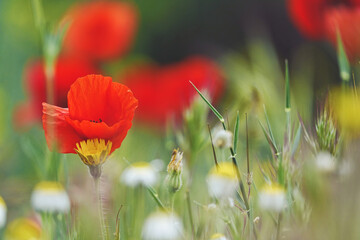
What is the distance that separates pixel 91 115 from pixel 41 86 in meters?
1.12

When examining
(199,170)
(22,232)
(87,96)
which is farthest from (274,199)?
(199,170)

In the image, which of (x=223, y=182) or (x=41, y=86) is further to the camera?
(x=41, y=86)

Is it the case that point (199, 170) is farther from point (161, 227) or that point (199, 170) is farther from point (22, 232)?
point (161, 227)

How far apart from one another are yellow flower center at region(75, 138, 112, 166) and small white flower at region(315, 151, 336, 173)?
149 millimetres

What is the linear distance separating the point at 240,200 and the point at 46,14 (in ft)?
9.04

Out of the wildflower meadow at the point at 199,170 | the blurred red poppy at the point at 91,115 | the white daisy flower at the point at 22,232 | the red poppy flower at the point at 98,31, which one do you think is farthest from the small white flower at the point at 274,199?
the red poppy flower at the point at 98,31

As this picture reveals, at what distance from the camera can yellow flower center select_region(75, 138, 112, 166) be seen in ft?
1.52

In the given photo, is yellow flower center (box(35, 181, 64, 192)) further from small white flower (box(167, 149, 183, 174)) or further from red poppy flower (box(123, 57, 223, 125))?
red poppy flower (box(123, 57, 223, 125))

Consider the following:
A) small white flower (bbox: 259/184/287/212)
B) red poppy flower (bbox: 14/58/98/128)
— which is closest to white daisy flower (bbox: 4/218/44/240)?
small white flower (bbox: 259/184/287/212)

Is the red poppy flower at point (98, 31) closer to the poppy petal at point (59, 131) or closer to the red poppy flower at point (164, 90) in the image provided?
the red poppy flower at point (164, 90)

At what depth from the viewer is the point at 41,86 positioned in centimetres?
156

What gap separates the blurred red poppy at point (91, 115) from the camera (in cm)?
46

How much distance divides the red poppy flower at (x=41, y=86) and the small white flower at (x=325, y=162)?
1.09 metres

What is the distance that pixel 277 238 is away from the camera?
0.42 m
